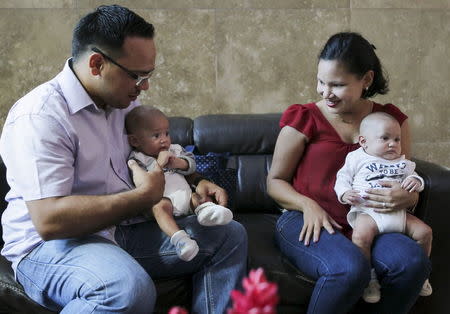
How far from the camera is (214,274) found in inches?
73.5

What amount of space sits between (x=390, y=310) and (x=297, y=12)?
1.70m

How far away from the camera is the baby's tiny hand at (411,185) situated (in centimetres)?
203

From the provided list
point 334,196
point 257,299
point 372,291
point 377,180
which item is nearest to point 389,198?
point 377,180

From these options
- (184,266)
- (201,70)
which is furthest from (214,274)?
(201,70)

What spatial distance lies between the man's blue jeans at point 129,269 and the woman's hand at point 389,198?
0.47m

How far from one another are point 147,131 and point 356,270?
83 cm

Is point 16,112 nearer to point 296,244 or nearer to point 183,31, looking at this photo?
point 296,244

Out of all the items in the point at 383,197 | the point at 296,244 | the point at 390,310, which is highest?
the point at 383,197

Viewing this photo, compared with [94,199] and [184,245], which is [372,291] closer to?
[184,245]

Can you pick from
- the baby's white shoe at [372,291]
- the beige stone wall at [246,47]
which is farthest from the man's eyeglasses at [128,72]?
the beige stone wall at [246,47]

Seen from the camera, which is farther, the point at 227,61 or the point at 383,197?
the point at 227,61

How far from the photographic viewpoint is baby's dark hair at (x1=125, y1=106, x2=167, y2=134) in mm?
2033

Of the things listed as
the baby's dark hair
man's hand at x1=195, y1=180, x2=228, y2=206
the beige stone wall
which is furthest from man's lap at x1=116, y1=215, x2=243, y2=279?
the beige stone wall

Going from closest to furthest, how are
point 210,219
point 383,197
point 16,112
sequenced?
point 16,112 → point 210,219 → point 383,197
